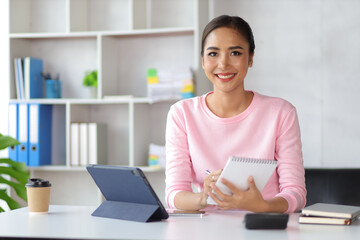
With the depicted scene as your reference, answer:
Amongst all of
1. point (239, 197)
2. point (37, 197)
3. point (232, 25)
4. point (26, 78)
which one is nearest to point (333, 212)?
point (239, 197)

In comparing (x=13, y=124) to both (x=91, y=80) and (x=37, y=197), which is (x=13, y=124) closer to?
(x=91, y=80)

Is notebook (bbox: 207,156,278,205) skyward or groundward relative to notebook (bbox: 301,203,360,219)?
skyward

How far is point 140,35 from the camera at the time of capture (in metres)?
3.72

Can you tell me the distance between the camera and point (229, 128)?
6.91ft

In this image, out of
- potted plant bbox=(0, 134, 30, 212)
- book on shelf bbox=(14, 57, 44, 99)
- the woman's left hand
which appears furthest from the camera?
book on shelf bbox=(14, 57, 44, 99)

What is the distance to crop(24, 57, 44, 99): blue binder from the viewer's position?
374cm

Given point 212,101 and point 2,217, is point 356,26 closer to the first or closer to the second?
point 212,101

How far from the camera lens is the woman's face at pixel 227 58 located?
6.79 feet

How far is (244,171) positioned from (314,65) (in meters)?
2.13

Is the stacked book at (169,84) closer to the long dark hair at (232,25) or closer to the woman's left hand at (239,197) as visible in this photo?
the long dark hair at (232,25)

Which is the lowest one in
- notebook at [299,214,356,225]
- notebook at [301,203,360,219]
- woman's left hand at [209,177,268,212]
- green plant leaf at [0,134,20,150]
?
notebook at [299,214,356,225]

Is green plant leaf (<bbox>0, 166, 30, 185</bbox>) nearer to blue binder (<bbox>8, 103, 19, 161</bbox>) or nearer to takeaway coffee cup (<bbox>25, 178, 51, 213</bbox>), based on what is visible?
blue binder (<bbox>8, 103, 19, 161</bbox>)

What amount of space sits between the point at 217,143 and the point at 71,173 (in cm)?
215

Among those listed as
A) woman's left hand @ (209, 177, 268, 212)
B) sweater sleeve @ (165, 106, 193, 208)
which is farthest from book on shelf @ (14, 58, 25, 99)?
woman's left hand @ (209, 177, 268, 212)
